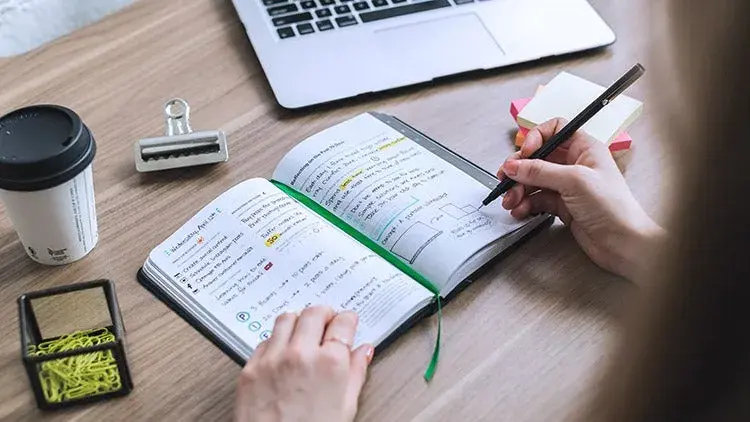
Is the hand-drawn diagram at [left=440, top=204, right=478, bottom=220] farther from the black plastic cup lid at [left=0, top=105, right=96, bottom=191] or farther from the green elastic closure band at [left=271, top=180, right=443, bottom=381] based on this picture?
the black plastic cup lid at [left=0, top=105, right=96, bottom=191]

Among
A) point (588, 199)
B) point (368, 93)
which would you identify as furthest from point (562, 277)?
point (368, 93)

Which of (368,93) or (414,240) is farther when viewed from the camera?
(368,93)

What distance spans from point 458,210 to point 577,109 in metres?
0.19

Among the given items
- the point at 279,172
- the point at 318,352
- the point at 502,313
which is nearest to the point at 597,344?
the point at 502,313

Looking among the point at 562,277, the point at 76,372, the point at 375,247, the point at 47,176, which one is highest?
the point at 47,176

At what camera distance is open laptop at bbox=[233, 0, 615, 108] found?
1043 millimetres

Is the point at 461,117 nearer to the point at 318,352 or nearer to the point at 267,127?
the point at 267,127

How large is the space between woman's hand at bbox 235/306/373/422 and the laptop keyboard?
0.43 metres

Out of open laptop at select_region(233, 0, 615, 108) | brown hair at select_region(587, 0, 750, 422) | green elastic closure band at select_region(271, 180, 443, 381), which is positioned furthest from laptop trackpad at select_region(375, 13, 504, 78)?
brown hair at select_region(587, 0, 750, 422)

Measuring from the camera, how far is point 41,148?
Result: 767 millimetres

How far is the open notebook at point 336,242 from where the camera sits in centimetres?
81

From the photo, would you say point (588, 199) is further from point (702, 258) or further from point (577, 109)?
point (702, 258)

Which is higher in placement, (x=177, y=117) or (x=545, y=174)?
(x=177, y=117)

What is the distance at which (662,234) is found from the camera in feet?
1.33
